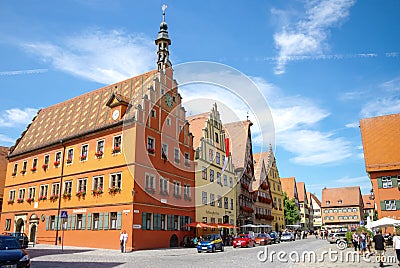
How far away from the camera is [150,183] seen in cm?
3262

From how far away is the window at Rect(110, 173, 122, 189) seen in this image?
3151cm

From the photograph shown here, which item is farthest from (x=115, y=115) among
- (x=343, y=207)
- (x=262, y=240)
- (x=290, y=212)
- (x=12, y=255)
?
(x=343, y=207)

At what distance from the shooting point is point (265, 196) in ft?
219

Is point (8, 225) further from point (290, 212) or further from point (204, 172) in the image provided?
point (290, 212)

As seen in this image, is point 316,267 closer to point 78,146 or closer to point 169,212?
point 169,212

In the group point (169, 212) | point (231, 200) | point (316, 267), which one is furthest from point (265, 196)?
point (316, 267)

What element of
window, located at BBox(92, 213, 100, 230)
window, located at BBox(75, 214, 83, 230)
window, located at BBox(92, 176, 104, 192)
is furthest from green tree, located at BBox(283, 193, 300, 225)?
window, located at BBox(92, 213, 100, 230)

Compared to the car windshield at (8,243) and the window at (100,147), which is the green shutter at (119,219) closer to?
the window at (100,147)

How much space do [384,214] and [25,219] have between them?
1647 inches

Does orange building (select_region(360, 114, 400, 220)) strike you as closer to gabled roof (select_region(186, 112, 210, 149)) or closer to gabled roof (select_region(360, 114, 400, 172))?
gabled roof (select_region(360, 114, 400, 172))

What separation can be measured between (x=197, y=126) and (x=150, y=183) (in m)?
15.8

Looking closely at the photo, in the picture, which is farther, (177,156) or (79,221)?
(177,156)

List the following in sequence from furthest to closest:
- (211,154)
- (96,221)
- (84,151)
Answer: (211,154), (84,151), (96,221)

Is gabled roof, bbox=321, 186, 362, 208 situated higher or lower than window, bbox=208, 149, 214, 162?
lower
